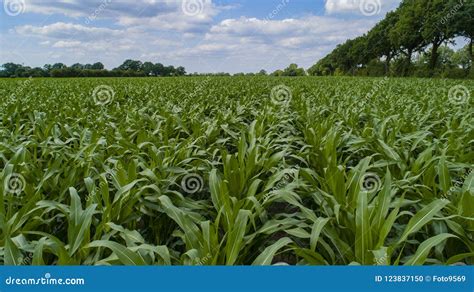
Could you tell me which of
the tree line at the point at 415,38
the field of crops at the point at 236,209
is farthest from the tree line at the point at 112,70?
the field of crops at the point at 236,209

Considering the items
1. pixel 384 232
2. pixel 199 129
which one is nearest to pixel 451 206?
pixel 384 232

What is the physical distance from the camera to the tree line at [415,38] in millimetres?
35125

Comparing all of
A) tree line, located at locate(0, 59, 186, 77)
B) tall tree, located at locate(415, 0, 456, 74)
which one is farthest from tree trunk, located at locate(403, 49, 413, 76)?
tree line, located at locate(0, 59, 186, 77)

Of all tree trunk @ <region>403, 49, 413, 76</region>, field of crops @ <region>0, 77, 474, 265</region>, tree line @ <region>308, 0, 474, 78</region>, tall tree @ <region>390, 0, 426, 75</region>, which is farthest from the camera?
tree trunk @ <region>403, 49, 413, 76</region>

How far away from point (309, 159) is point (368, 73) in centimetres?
5809

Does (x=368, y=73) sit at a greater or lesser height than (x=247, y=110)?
greater

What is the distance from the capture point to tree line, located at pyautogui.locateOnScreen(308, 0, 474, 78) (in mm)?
35125

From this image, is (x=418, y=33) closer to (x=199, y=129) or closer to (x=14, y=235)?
(x=199, y=129)

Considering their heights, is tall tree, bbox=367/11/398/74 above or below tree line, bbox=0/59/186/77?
above

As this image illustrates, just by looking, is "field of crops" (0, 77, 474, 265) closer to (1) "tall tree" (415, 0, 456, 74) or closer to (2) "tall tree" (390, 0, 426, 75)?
(1) "tall tree" (415, 0, 456, 74)

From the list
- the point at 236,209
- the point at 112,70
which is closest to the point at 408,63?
the point at 112,70

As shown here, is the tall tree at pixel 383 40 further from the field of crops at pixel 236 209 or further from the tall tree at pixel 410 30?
the field of crops at pixel 236 209

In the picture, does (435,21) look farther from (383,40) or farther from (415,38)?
(383,40)

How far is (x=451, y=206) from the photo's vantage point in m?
2.16
